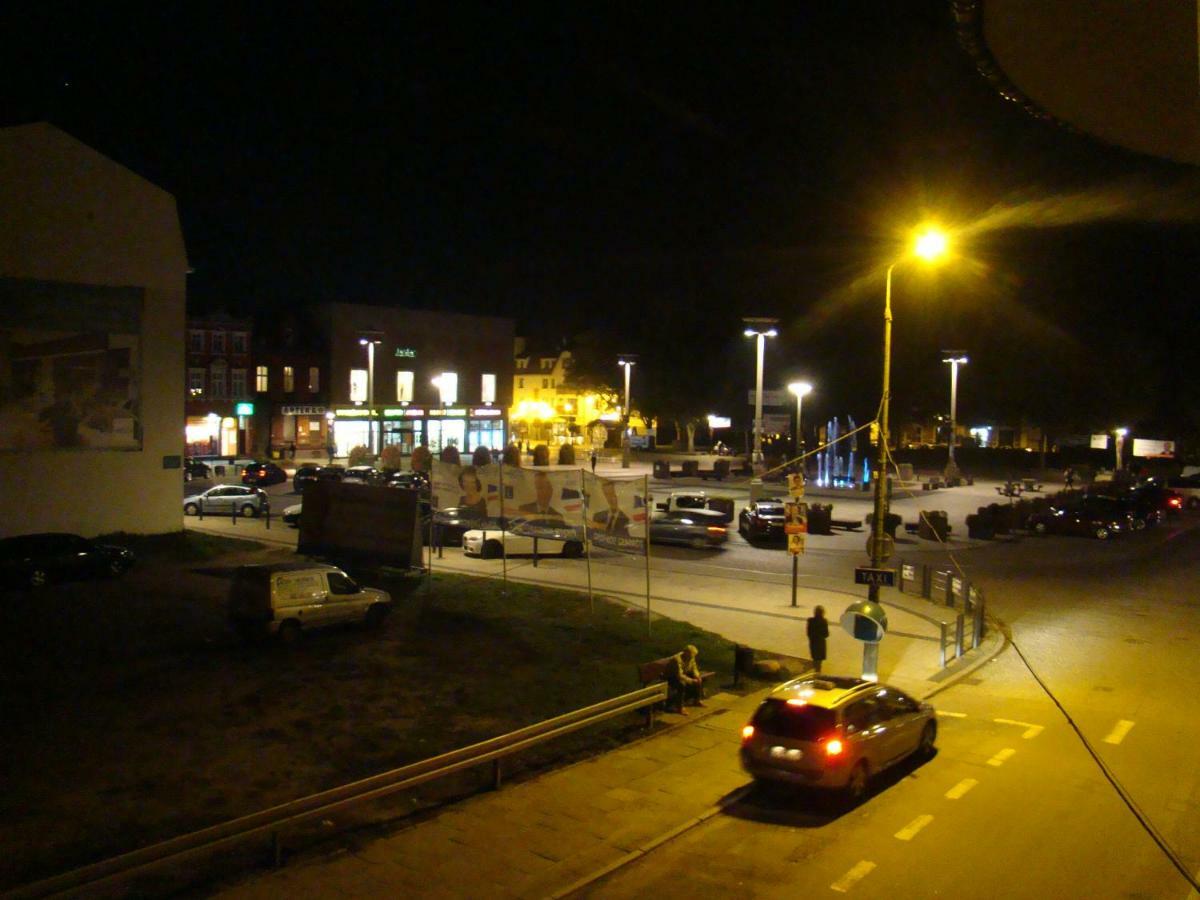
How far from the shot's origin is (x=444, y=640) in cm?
1889

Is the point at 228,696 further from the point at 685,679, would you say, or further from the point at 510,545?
the point at 510,545

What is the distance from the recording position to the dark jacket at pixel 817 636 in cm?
1703

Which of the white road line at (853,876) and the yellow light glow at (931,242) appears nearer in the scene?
the white road line at (853,876)

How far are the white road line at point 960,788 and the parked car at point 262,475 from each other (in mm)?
45014

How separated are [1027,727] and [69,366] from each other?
84.3 ft

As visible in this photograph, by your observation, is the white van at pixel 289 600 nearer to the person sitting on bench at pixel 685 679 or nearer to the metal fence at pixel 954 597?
the person sitting on bench at pixel 685 679

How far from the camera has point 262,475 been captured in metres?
52.1

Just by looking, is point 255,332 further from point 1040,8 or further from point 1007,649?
point 1040,8

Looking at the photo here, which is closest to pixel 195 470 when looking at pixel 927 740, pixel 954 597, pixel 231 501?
pixel 231 501

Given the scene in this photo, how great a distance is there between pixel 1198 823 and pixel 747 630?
37.4 feet

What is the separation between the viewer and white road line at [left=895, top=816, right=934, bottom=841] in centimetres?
1000

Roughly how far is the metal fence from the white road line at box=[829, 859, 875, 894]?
994 centimetres

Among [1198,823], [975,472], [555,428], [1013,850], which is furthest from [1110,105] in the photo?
[555,428]

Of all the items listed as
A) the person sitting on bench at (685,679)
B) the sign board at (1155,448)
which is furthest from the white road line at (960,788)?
the sign board at (1155,448)
